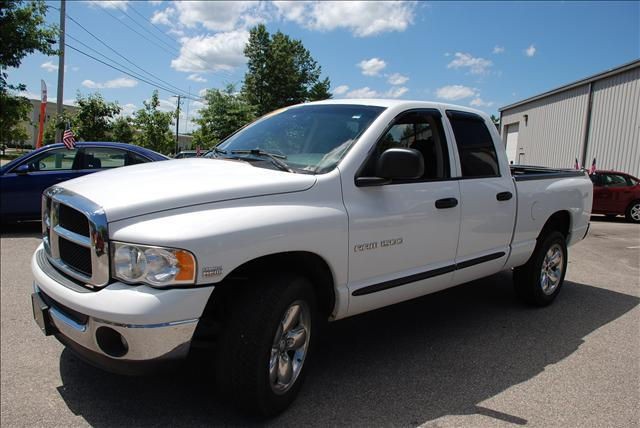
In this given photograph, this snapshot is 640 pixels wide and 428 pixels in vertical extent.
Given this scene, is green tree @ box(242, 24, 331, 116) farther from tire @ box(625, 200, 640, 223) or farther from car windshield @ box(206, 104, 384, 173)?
car windshield @ box(206, 104, 384, 173)

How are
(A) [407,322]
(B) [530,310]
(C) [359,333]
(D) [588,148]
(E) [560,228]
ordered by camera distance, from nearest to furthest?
1. (C) [359,333]
2. (A) [407,322]
3. (B) [530,310]
4. (E) [560,228]
5. (D) [588,148]

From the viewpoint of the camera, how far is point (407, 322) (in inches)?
180

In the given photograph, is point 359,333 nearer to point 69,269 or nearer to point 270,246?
point 270,246

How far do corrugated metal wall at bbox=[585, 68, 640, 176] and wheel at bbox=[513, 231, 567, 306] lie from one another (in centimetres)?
1722

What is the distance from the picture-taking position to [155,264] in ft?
7.66

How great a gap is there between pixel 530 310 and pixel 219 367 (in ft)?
12.2

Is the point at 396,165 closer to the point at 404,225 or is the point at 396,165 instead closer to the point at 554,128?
the point at 404,225

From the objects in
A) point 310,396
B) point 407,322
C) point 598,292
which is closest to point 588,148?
point 598,292

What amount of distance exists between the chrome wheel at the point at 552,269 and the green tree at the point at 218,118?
162 feet

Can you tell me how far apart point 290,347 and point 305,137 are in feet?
4.93

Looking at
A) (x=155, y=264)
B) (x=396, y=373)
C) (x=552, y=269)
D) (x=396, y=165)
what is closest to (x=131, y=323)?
(x=155, y=264)

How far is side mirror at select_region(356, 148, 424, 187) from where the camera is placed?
10.0ft

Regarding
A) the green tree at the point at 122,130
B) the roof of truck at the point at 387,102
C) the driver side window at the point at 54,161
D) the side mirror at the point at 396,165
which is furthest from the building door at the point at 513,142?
the side mirror at the point at 396,165

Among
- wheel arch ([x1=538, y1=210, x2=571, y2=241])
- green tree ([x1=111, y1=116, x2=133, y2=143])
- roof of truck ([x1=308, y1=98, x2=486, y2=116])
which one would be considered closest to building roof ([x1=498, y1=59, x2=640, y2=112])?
wheel arch ([x1=538, y1=210, x2=571, y2=241])
